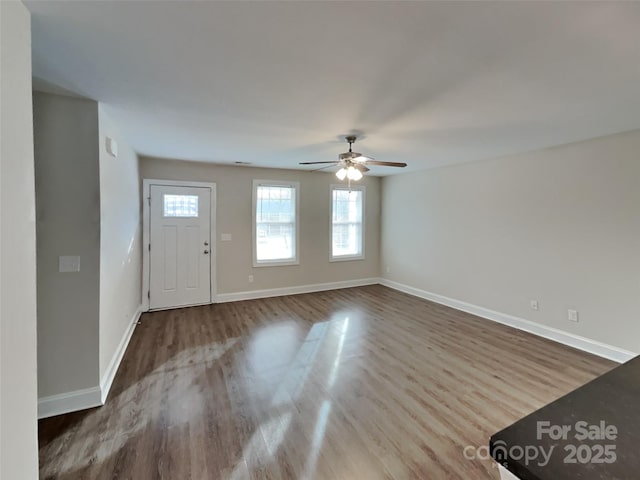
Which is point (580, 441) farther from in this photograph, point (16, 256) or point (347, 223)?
point (347, 223)

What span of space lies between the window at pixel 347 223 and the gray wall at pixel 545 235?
1.31 meters

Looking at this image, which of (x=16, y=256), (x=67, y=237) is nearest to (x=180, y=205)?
(x=67, y=237)

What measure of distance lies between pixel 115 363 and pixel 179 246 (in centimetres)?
225

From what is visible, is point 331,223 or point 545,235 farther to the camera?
point 331,223

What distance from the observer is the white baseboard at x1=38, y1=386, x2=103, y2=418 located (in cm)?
220

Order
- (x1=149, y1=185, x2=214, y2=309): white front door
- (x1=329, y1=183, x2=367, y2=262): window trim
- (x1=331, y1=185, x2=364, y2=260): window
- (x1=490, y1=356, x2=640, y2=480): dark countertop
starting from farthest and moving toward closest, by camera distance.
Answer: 1. (x1=331, y1=185, x2=364, y2=260): window
2. (x1=329, y1=183, x2=367, y2=262): window trim
3. (x1=149, y1=185, x2=214, y2=309): white front door
4. (x1=490, y1=356, x2=640, y2=480): dark countertop

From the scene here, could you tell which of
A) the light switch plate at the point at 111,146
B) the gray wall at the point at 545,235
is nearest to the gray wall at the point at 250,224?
Result: the gray wall at the point at 545,235

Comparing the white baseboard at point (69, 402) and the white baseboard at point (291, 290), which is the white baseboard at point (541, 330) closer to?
the white baseboard at point (291, 290)

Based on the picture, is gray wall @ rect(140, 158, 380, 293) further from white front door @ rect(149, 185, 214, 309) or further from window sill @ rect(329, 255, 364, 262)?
white front door @ rect(149, 185, 214, 309)

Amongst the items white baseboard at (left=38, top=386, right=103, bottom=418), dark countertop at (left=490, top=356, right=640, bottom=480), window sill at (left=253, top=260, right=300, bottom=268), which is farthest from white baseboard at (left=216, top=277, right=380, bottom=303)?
dark countertop at (left=490, top=356, right=640, bottom=480)

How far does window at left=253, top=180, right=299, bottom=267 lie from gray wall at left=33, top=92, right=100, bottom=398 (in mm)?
3091

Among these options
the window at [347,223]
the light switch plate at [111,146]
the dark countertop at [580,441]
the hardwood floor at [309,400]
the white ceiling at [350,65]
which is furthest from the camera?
the window at [347,223]

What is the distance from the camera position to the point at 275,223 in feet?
18.3

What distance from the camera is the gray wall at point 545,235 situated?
3.11 m
